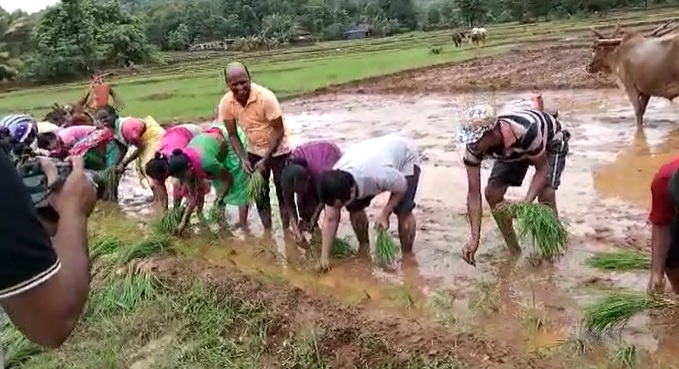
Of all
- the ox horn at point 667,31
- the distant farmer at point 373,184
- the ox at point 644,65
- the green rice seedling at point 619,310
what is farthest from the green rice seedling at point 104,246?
the ox horn at point 667,31

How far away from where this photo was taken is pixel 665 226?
4.10 m

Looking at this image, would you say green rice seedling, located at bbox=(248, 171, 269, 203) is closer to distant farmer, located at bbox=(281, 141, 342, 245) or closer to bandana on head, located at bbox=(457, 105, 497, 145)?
distant farmer, located at bbox=(281, 141, 342, 245)

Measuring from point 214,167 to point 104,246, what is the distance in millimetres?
1133

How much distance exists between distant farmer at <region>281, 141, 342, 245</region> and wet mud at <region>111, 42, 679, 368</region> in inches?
11.9

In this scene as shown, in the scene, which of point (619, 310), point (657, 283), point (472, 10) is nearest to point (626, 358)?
point (619, 310)

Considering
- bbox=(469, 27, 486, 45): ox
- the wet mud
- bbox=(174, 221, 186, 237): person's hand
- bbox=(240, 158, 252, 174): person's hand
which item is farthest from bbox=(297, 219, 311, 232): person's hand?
bbox=(469, 27, 486, 45): ox

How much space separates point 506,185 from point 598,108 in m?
7.21

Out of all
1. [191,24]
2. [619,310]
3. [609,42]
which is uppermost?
[609,42]

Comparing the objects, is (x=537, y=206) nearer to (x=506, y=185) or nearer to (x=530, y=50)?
(x=506, y=185)

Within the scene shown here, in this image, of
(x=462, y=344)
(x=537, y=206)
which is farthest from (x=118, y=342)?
(x=537, y=206)

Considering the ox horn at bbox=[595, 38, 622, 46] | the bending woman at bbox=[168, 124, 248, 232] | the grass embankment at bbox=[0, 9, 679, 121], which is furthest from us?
the grass embankment at bbox=[0, 9, 679, 121]

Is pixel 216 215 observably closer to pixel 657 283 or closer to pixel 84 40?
pixel 657 283

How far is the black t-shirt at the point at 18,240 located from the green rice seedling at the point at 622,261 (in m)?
4.31

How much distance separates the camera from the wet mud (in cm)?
429
